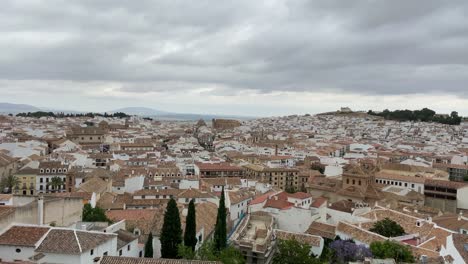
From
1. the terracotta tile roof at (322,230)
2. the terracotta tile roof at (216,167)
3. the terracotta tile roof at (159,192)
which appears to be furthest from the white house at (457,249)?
the terracotta tile roof at (216,167)

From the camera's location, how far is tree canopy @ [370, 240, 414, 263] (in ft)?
86.2

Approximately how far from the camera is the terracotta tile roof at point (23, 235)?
67.9 feet

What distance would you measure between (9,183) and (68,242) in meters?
37.2

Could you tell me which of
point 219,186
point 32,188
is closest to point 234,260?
point 219,186

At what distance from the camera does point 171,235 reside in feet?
88.9

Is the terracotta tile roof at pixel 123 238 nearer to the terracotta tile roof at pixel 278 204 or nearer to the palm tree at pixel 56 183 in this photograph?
the terracotta tile roof at pixel 278 204

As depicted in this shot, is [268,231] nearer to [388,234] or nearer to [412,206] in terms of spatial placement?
[388,234]

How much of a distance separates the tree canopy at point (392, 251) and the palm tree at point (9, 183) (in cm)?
4186

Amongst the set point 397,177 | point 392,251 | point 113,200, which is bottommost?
point 113,200

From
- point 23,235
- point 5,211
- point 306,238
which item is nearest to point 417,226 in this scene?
point 306,238

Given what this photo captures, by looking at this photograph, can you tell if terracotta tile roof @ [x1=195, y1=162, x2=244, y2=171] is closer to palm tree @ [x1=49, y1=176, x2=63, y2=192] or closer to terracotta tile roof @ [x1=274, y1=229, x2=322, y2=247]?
palm tree @ [x1=49, y1=176, x2=63, y2=192]

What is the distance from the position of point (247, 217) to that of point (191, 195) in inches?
276

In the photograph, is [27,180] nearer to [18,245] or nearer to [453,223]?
[18,245]

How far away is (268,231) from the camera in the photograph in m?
35.2
